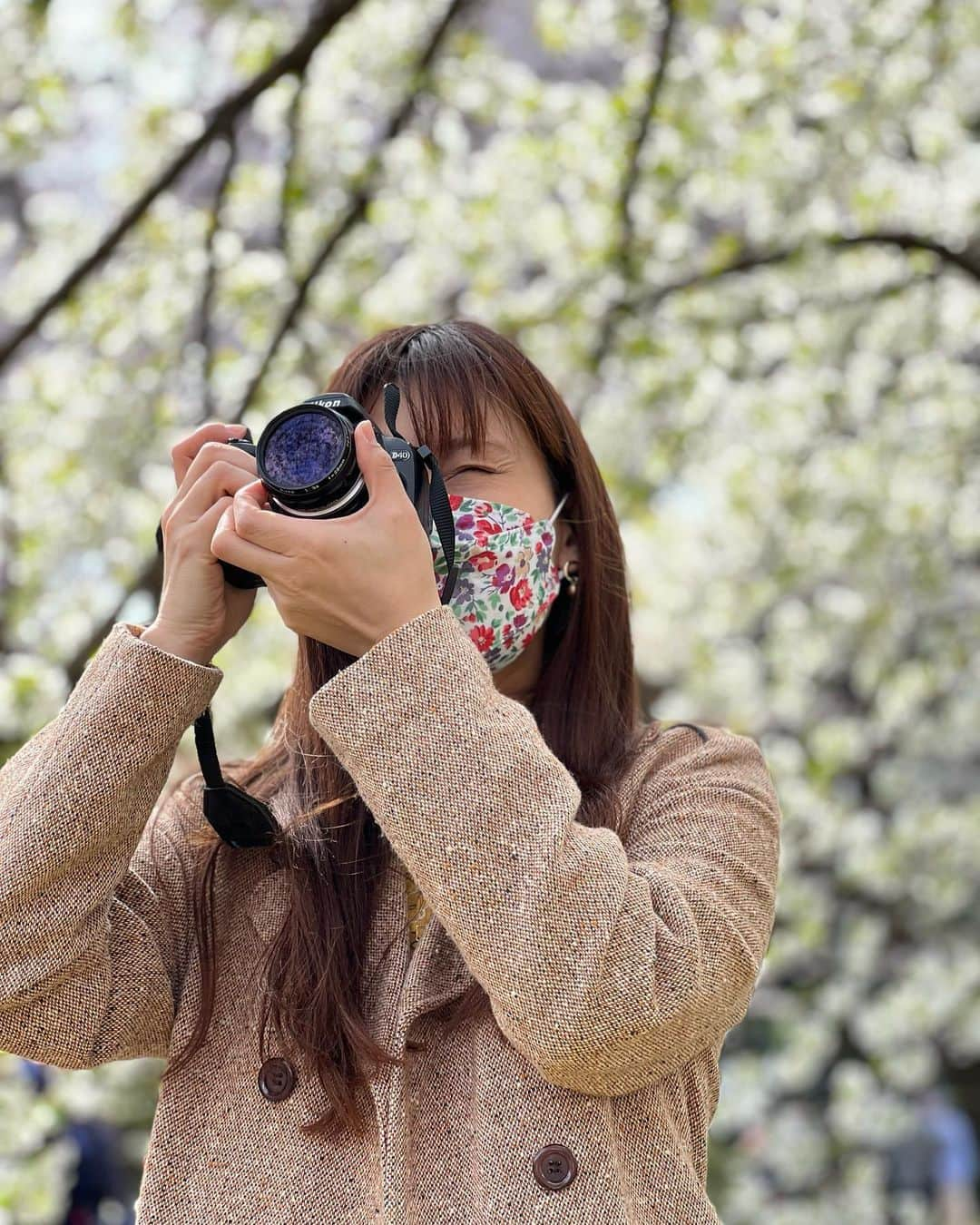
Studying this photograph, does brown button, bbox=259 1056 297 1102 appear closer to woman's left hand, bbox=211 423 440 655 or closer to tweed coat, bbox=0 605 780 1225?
tweed coat, bbox=0 605 780 1225

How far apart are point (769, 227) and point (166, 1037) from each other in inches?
150

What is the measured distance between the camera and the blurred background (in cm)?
416

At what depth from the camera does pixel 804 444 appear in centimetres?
540

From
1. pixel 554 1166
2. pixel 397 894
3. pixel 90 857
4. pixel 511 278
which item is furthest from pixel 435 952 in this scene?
pixel 511 278

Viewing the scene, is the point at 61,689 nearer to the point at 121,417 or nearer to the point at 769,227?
the point at 121,417

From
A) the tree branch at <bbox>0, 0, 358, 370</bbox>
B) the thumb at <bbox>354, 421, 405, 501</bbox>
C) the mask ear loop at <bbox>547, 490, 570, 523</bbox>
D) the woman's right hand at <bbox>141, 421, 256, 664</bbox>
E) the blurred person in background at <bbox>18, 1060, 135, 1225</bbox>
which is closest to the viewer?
the thumb at <bbox>354, 421, 405, 501</bbox>

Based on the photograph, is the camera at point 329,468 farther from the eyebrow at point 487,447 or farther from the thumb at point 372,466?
the eyebrow at point 487,447

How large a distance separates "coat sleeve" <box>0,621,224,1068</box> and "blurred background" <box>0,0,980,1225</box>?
6.69 ft

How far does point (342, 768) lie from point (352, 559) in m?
0.39

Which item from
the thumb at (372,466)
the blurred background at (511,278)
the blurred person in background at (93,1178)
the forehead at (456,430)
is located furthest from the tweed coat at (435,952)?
the blurred person in background at (93,1178)

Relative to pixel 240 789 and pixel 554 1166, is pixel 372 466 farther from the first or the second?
pixel 554 1166

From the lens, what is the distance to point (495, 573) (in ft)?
5.34

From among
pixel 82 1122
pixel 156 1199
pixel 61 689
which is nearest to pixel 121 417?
pixel 61 689

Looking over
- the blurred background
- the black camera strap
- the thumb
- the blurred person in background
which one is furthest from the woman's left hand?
the blurred person in background
